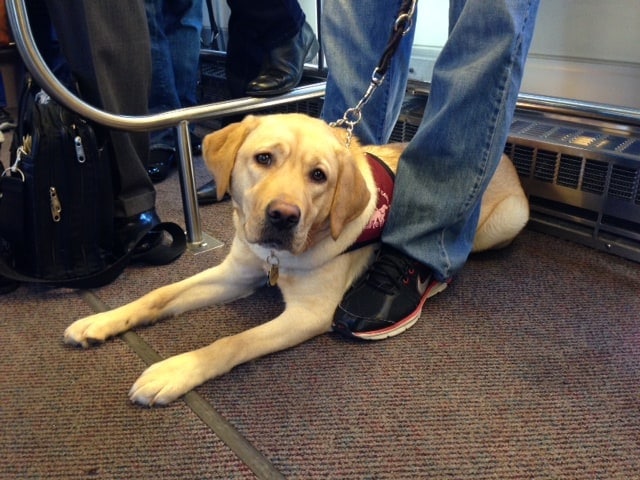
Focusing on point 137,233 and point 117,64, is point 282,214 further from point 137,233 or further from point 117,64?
point 117,64

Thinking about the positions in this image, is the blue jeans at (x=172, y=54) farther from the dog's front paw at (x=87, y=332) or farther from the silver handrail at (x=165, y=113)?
the dog's front paw at (x=87, y=332)

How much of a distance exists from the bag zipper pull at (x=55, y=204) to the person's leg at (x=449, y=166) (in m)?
0.82

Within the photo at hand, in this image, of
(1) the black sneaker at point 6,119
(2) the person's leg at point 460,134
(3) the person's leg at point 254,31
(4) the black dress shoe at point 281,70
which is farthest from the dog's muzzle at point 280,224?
(1) the black sneaker at point 6,119

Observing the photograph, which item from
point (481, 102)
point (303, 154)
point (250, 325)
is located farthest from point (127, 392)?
point (481, 102)

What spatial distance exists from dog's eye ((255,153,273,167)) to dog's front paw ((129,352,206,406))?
18.6 inches

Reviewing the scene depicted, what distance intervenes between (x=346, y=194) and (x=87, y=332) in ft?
2.34

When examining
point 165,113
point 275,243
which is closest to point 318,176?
point 275,243

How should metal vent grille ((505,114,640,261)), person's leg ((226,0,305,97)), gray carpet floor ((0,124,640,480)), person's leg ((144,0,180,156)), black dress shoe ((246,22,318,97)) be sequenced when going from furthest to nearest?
person's leg ((144,0,180,156)) → person's leg ((226,0,305,97)) → black dress shoe ((246,22,318,97)) → metal vent grille ((505,114,640,261)) → gray carpet floor ((0,124,640,480))

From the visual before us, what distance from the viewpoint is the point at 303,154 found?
1.26m

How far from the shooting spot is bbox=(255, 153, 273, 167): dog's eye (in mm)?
1264

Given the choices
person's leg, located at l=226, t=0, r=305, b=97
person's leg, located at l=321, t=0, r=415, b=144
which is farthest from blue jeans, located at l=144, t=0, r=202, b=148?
person's leg, located at l=321, t=0, r=415, b=144

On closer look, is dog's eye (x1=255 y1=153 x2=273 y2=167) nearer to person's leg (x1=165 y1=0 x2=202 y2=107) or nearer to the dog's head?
the dog's head

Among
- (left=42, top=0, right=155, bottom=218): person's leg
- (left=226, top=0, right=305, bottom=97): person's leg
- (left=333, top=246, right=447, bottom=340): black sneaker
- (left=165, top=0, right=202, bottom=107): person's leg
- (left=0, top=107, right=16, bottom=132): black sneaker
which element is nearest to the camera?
(left=333, top=246, right=447, bottom=340): black sneaker

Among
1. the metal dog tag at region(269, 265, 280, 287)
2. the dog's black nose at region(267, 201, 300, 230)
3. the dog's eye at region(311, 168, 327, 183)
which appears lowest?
the metal dog tag at region(269, 265, 280, 287)
